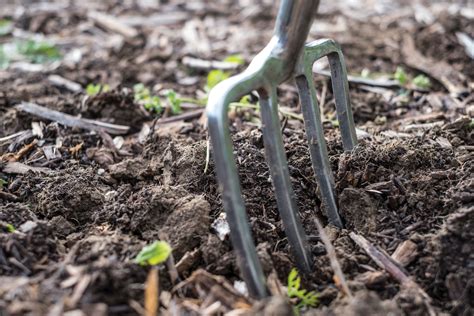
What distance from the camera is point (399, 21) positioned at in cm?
530

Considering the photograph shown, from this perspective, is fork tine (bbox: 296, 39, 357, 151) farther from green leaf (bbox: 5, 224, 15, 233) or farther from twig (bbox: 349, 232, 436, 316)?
green leaf (bbox: 5, 224, 15, 233)

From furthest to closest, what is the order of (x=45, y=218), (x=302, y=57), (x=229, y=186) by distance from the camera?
1. (x=45, y=218)
2. (x=302, y=57)
3. (x=229, y=186)

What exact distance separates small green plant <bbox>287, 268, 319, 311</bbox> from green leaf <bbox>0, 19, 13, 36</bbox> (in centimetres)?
423

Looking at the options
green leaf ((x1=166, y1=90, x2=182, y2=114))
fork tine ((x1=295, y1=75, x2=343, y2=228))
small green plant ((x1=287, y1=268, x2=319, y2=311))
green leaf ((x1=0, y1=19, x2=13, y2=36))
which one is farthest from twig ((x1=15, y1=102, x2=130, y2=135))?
green leaf ((x1=0, y1=19, x2=13, y2=36))

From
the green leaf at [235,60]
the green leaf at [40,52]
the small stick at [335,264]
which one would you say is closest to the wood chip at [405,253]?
the small stick at [335,264]

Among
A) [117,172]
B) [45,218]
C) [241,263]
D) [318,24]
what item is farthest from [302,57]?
[318,24]

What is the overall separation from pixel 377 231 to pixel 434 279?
0.99 feet

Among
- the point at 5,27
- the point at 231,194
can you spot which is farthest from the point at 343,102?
the point at 5,27

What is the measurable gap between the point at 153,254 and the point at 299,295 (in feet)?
1.63

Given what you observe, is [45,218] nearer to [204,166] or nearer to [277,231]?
[204,166]

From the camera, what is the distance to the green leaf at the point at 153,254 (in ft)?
6.20

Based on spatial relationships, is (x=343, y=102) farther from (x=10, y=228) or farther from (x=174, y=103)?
(x=10, y=228)

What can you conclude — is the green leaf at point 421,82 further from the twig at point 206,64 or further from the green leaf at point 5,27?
the green leaf at point 5,27

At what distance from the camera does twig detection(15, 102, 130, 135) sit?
3161 mm
